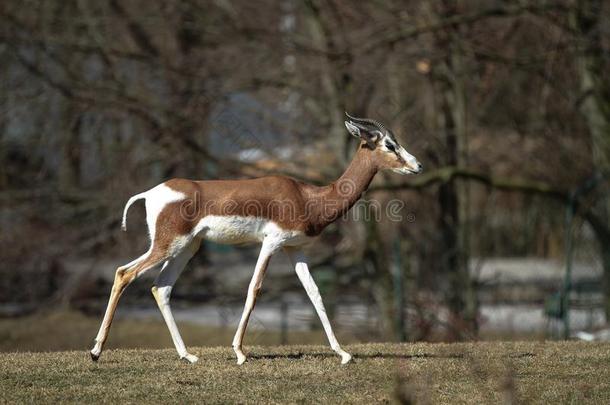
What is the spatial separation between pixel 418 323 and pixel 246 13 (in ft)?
24.3

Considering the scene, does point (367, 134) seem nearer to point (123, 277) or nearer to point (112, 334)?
point (123, 277)

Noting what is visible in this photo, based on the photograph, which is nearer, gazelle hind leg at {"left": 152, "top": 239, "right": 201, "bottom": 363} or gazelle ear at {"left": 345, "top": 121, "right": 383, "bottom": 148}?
gazelle hind leg at {"left": 152, "top": 239, "right": 201, "bottom": 363}

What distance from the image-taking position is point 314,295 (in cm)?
988

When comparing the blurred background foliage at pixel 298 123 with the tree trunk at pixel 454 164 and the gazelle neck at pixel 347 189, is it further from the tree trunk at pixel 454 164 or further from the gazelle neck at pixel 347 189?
the gazelle neck at pixel 347 189

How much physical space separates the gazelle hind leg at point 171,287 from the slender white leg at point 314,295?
3.01 feet

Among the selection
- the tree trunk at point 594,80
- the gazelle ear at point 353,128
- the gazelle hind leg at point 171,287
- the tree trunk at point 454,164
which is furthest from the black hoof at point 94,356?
the tree trunk at point 594,80

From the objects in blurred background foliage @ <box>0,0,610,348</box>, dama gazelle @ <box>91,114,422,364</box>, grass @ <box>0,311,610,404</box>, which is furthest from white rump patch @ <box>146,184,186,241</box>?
blurred background foliage @ <box>0,0,610,348</box>

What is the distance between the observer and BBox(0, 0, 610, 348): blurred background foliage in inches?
748

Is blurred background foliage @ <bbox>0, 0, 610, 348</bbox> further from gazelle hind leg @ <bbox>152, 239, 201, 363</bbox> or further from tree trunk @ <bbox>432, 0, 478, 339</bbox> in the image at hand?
gazelle hind leg @ <bbox>152, 239, 201, 363</bbox>

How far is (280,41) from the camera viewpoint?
64.5 feet

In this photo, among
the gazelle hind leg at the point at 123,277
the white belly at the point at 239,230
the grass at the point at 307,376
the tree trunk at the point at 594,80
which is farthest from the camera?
the tree trunk at the point at 594,80

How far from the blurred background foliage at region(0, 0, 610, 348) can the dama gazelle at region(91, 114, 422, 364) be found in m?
7.63

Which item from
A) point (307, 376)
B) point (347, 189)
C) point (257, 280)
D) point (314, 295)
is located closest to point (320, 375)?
point (307, 376)

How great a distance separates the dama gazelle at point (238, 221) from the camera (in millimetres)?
9477
